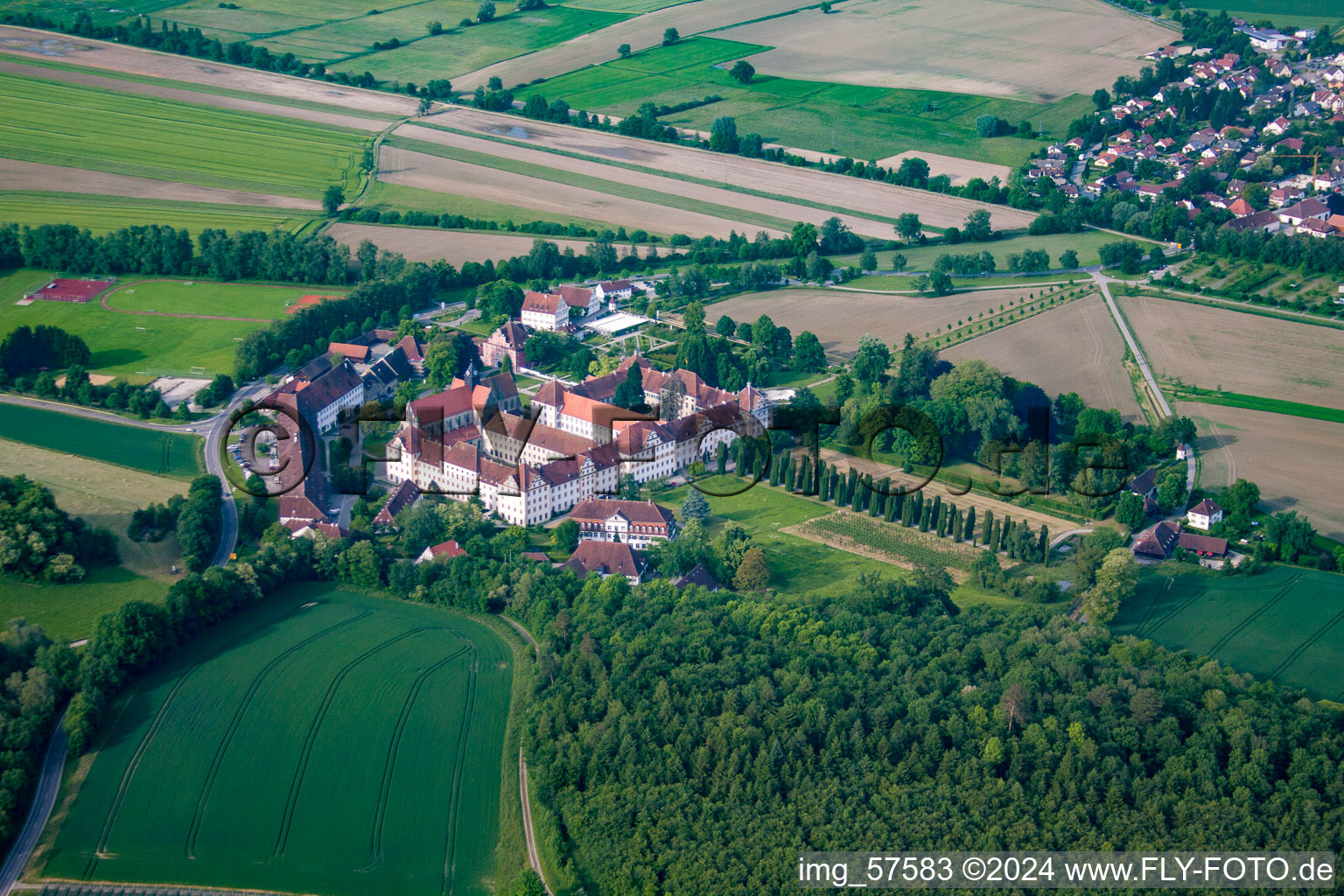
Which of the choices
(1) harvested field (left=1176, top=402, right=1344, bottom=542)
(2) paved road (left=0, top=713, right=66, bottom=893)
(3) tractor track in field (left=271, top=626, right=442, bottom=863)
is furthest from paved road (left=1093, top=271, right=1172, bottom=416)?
(2) paved road (left=0, top=713, right=66, bottom=893)

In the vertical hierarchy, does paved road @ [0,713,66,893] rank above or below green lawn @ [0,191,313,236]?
below

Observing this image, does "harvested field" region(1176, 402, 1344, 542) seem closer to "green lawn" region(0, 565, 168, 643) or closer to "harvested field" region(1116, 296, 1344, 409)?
"harvested field" region(1116, 296, 1344, 409)

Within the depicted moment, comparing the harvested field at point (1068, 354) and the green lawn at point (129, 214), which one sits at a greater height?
the green lawn at point (129, 214)

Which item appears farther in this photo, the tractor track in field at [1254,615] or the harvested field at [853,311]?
the harvested field at [853,311]

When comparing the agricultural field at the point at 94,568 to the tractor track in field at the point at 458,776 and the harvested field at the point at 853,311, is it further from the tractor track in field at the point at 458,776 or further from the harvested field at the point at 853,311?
the harvested field at the point at 853,311

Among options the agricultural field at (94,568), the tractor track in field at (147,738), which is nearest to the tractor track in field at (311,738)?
the tractor track in field at (147,738)

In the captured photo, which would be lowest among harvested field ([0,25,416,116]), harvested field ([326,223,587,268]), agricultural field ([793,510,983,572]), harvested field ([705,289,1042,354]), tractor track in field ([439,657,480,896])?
tractor track in field ([439,657,480,896])
